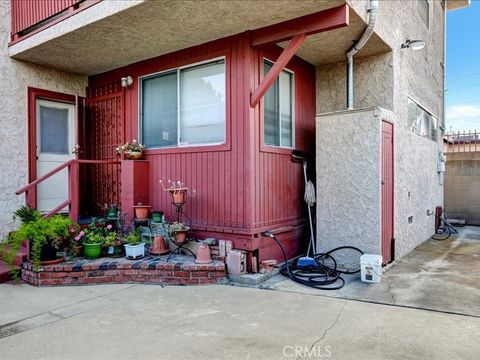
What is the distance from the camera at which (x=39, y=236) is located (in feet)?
15.0

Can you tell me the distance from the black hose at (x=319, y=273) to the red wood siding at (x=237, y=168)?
42 cm

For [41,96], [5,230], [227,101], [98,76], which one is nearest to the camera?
[227,101]

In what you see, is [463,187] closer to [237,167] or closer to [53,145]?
[237,167]

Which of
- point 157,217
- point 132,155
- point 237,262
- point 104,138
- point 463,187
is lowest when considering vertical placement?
point 237,262

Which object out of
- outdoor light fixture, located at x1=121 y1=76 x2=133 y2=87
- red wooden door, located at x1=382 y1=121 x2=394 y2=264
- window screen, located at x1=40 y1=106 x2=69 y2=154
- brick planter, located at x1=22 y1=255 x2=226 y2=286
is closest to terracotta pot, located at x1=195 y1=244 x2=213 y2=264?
brick planter, located at x1=22 y1=255 x2=226 y2=286

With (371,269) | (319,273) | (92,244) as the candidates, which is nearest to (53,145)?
(92,244)

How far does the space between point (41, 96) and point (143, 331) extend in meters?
4.83

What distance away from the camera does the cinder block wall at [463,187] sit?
9.82 meters

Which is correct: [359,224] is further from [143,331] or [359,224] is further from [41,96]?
[41,96]

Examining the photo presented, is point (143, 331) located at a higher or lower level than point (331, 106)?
lower

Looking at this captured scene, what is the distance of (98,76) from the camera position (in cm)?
658

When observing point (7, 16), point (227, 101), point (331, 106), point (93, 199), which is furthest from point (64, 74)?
point (331, 106)

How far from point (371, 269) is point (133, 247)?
10.3ft

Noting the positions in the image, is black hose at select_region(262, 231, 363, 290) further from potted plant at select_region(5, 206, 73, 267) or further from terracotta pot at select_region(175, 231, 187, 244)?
potted plant at select_region(5, 206, 73, 267)
